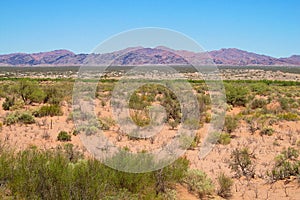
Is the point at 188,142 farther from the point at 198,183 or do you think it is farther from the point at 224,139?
the point at 198,183

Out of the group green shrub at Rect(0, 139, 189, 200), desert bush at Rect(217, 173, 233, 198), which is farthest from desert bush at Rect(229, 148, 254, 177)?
green shrub at Rect(0, 139, 189, 200)

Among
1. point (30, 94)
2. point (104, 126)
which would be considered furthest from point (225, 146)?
point (30, 94)

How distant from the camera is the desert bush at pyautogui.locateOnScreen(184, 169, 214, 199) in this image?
7701 millimetres

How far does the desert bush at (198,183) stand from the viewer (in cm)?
770

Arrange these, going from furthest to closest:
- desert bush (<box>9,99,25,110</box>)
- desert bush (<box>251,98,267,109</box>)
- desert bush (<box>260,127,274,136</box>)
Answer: desert bush (<box>251,98,267,109</box>) < desert bush (<box>9,99,25,110</box>) < desert bush (<box>260,127,274,136</box>)

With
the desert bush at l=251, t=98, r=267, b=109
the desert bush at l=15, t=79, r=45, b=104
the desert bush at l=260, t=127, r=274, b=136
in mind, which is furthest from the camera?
the desert bush at l=251, t=98, r=267, b=109

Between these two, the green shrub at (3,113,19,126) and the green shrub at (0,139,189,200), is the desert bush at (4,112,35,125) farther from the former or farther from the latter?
the green shrub at (0,139,189,200)

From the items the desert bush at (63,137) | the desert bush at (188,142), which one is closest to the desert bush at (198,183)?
the desert bush at (188,142)

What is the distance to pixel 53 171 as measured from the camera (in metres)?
5.71

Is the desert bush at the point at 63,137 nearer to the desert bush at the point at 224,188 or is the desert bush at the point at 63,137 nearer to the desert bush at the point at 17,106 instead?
the desert bush at the point at 224,188

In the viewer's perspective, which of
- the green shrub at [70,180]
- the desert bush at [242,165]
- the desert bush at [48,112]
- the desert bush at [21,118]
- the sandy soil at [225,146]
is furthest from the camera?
the desert bush at [48,112]

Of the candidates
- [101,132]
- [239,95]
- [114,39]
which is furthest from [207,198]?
[239,95]

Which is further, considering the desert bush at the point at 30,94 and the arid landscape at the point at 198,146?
the desert bush at the point at 30,94

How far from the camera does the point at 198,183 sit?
775 cm
